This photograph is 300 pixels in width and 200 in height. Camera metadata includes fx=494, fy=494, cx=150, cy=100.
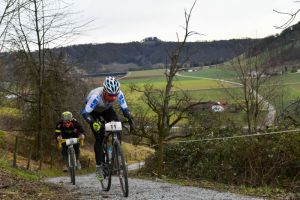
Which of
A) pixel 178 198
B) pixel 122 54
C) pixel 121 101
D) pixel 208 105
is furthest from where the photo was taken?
pixel 122 54

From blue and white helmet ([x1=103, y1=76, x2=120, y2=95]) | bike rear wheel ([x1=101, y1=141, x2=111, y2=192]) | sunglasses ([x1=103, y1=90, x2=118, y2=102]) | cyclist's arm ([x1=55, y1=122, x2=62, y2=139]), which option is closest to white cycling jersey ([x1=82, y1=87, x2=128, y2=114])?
sunglasses ([x1=103, y1=90, x2=118, y2=102])

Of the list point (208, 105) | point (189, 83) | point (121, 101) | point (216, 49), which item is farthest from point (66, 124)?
point (189, 83)

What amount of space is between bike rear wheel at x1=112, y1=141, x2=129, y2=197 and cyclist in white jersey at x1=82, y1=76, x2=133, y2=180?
2.20ft

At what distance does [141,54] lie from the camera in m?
107

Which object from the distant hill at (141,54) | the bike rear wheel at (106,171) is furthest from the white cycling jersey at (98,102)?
the distant hill at (141,54)

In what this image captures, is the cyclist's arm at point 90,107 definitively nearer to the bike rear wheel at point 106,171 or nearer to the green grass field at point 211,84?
the bike rear wheel at point 106,171

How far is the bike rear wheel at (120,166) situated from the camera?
9352 mm

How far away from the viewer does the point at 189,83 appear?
86375 millimetres

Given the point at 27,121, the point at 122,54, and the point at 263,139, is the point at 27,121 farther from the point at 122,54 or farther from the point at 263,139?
the point at 122,54

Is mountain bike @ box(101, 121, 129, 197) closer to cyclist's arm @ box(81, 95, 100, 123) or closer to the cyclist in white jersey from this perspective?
the cyclist in white jersey

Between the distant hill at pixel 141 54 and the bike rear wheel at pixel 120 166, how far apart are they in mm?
21992

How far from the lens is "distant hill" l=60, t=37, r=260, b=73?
116 ft

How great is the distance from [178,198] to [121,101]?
7.50 feet

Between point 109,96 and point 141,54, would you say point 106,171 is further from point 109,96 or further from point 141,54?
point 141,54
